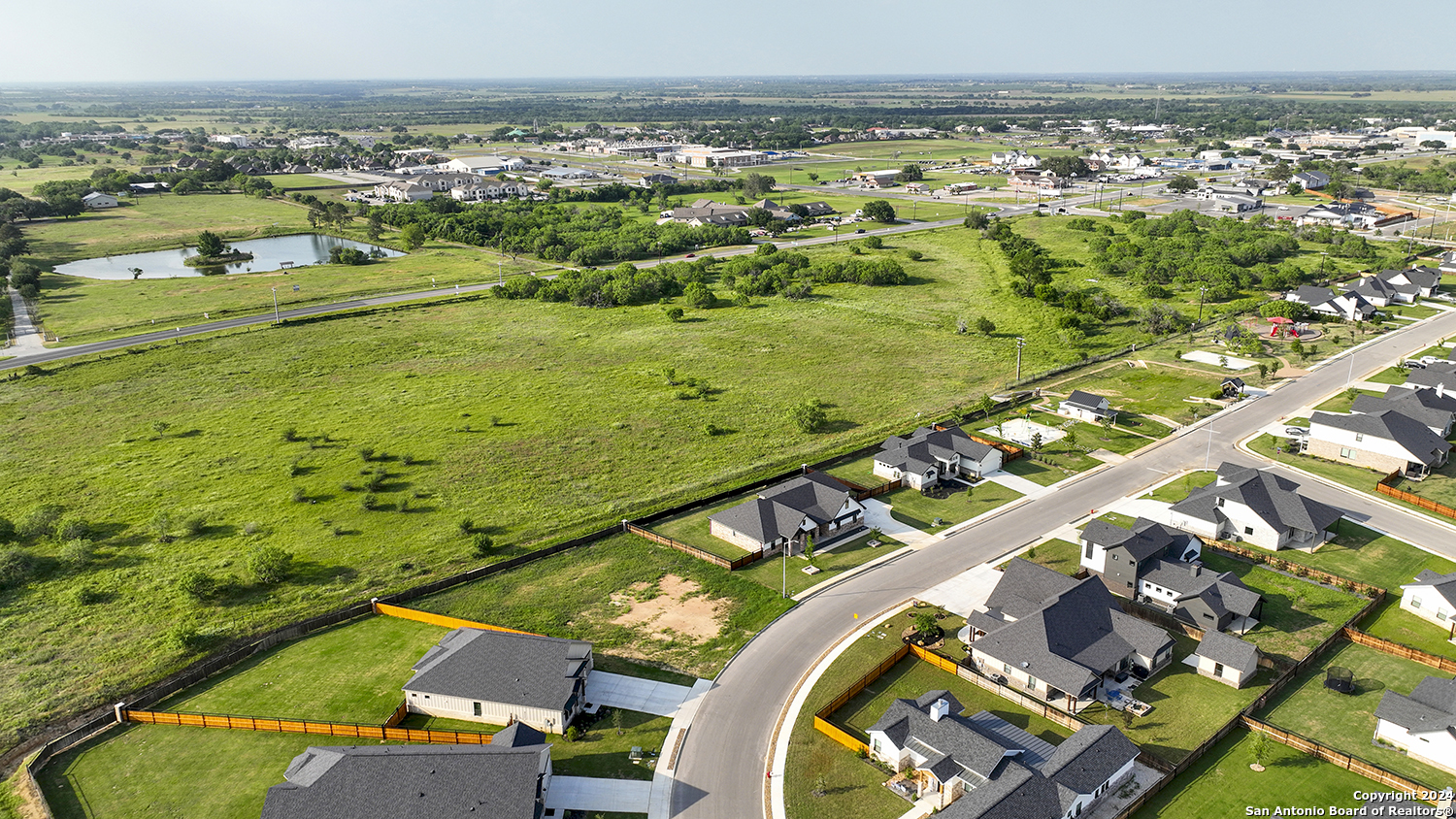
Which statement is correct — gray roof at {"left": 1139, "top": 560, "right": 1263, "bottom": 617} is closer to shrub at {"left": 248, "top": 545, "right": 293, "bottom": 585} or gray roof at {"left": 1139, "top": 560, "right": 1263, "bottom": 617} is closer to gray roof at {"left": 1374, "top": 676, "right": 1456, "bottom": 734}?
gray roof at {"left": 1374, "top": 676, "right": 1456, "bottom": 734}

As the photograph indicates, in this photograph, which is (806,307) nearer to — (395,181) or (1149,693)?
(1149,693)

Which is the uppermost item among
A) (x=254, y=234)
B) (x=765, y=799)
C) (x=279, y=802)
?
(x=254, y=234)

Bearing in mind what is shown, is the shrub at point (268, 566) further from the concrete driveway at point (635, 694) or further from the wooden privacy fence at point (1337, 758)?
the wooden privacy fence at point (1337, 758)

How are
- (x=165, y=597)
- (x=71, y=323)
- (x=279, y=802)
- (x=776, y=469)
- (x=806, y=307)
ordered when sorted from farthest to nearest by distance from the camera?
(x=806, y=307)
(x=71, y=323)
(x=776, y=469)
(x=165, y=597)
(x=279, y=802)

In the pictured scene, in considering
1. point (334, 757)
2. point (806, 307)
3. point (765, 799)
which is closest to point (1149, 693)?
point (765, 799)

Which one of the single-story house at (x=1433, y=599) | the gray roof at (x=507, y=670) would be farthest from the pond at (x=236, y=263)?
the single-story house at (x=1433, y=599)

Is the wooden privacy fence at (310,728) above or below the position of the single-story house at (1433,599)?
below

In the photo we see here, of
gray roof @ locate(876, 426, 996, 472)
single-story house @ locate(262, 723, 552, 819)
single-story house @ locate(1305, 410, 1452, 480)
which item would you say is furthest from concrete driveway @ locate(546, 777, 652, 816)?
single-story house @ locate(1305, 410, 1452, 480)
